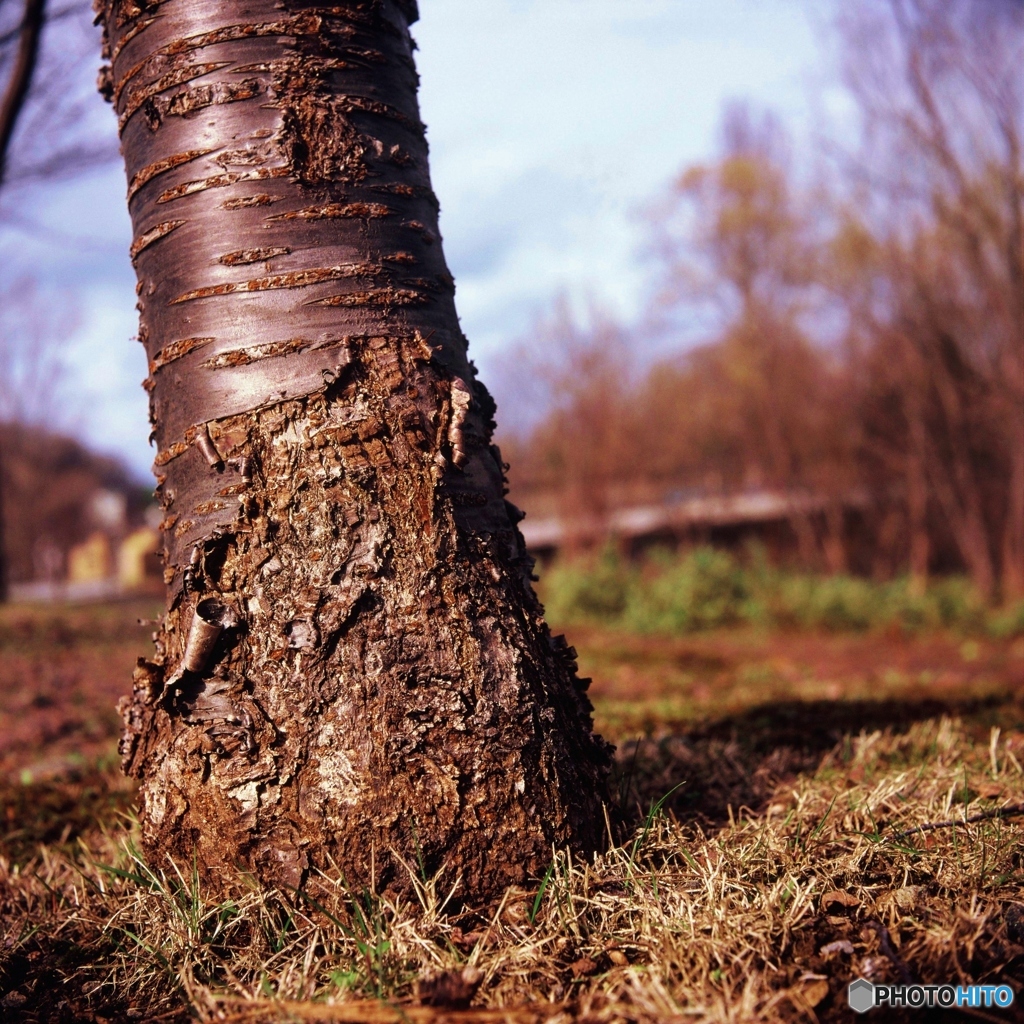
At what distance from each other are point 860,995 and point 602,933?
0.39 metres

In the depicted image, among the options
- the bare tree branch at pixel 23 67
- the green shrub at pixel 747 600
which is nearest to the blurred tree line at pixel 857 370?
the green shrub at pixel 747 600

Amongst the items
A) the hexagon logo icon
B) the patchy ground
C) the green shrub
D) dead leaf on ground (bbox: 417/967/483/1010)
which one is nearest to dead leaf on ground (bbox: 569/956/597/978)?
the patchy ground

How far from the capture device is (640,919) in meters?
1.41

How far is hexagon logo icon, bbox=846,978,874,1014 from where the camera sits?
3.84 ft

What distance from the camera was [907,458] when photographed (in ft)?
33.7

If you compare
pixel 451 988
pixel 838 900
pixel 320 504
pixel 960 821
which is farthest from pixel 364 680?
A: pixel 960 821

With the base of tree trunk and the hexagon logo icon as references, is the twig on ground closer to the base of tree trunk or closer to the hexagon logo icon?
the hexagon logo icon

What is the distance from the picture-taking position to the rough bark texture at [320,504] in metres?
1.49

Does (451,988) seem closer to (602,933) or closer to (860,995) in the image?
(602,933)

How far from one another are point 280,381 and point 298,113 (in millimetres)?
537

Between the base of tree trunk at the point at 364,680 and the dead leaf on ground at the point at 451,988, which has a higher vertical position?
the base of tree trunk at the point at 364,680

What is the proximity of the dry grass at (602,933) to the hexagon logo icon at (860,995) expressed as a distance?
0.05ft

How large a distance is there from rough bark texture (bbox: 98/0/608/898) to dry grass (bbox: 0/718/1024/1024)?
75 millimetres

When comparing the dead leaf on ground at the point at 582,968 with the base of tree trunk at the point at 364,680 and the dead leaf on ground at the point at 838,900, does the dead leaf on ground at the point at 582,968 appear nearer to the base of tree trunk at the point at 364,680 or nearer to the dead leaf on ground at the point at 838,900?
the base of tree trunk at the point at 364,680
